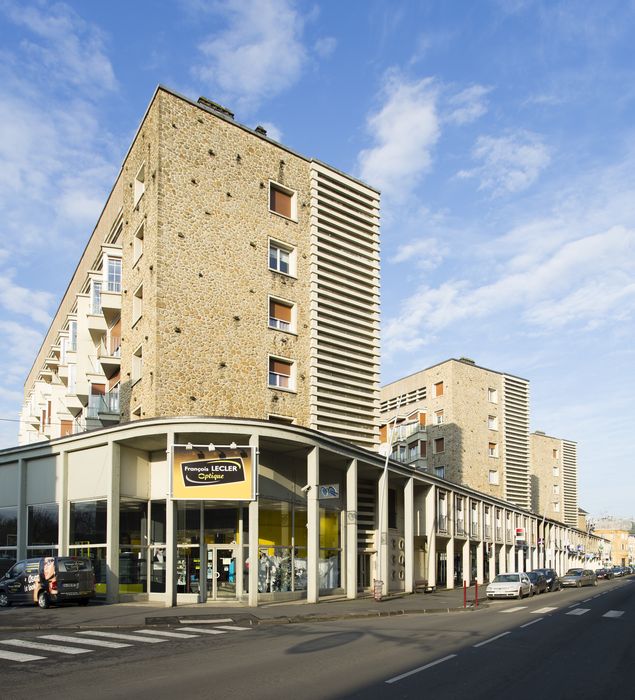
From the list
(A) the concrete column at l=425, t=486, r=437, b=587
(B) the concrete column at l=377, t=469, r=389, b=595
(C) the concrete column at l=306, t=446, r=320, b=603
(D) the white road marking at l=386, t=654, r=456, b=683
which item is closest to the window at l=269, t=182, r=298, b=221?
(C) the concrete column at l=306, t=446, r=320, b=603

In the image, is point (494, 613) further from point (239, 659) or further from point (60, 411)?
point (60, 411)

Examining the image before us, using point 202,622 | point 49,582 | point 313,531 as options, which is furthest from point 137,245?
point 202,622

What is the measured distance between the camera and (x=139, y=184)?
3472 centimetres

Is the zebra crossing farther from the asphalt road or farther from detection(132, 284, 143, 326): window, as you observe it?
detection(132, 284, 143, 326): window

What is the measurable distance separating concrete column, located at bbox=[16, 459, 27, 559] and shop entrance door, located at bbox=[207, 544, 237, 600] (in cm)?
916

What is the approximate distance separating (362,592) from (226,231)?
18.0m

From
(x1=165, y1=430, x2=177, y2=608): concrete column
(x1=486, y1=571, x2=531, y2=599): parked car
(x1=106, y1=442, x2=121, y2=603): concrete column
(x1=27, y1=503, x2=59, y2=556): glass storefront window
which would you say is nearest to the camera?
(x1=165, y1=430, x2=177, y2=608): concrete column

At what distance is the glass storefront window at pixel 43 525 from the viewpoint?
31.6 m

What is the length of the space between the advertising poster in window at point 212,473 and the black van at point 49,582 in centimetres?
410

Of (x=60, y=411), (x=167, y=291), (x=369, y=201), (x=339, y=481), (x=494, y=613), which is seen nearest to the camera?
(x=494, y=613)

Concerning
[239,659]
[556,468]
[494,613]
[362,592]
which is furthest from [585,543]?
[239,659]

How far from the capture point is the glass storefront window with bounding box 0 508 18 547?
3350 centimetres

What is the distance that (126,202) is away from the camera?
3609 centimetres

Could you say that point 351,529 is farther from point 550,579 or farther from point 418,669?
point 418,669
